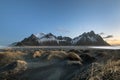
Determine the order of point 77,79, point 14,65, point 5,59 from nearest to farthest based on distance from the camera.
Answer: point 77,79 < point 14,65 < point 5,59

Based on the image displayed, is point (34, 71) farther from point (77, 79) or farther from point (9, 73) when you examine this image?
point (77, 79)

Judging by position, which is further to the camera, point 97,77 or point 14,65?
point 14,65

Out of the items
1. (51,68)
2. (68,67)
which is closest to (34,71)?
(51,68)

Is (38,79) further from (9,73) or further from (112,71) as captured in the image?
(112,71)

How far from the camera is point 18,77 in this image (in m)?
18.5

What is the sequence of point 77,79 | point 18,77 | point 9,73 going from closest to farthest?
point 77,79 → point 18,77 → point 9,73

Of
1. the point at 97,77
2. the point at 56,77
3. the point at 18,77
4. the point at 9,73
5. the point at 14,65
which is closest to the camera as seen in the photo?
the point at 97,77

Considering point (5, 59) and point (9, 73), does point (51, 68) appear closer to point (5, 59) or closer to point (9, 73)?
point (9, 73)

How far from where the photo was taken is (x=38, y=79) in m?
17.4

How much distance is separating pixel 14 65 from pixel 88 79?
1196 centimetres

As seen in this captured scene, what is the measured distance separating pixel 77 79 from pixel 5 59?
65.6 ft

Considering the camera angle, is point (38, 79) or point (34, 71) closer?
point (38, 79)

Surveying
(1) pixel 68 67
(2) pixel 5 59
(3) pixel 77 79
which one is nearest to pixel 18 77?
(1) pixel 68 67

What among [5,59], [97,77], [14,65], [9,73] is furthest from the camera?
[5,59]
